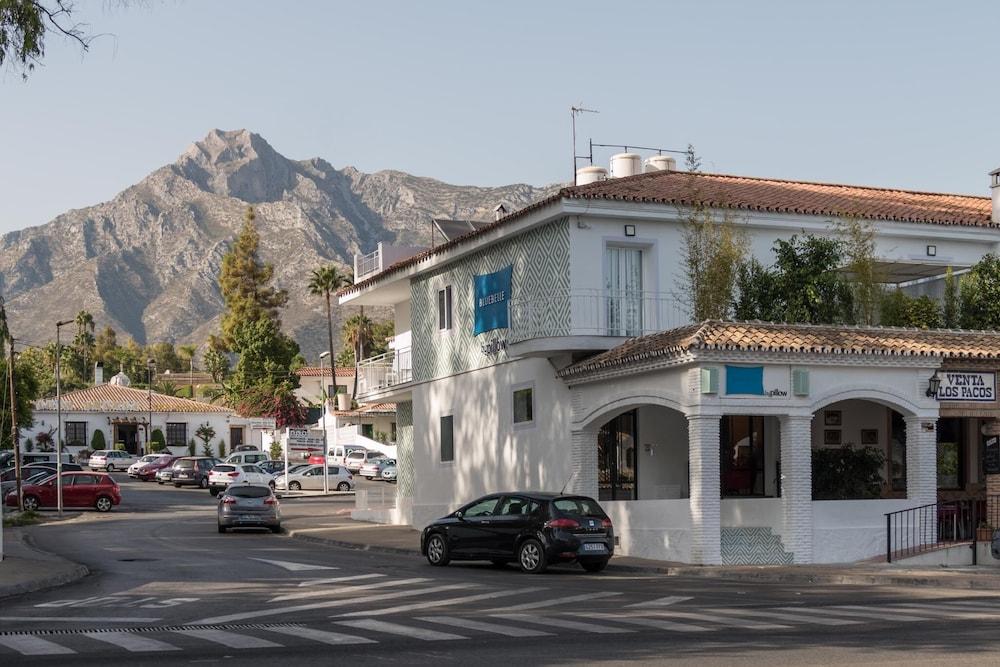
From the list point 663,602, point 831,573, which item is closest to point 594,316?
point 831,573

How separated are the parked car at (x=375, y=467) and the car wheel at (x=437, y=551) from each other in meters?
48.5

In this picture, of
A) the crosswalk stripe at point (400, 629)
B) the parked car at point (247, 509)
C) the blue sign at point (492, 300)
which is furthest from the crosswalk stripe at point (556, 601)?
the parked car at point (247, 509)

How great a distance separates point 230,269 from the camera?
389 feet

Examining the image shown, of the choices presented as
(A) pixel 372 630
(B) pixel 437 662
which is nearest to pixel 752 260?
(A) pixel 372 630

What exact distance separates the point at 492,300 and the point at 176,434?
64232 mm

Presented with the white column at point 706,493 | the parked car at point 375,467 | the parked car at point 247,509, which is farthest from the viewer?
the parked car at point 375,467

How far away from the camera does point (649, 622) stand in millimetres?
15781

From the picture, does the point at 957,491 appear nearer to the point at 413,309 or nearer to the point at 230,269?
the point at 413,309

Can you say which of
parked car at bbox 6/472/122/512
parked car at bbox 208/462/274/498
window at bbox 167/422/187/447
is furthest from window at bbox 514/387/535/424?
window at bbox 167/422/187/447

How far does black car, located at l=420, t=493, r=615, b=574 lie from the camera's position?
2419 centimetres

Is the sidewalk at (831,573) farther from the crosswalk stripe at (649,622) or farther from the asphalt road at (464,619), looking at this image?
the crosswalk stripe at (649,622)

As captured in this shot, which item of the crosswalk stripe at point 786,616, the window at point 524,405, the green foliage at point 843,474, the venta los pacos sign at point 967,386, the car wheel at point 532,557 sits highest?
the venta los pacos sign at point 967,386

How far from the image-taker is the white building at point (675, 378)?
86.0 feet

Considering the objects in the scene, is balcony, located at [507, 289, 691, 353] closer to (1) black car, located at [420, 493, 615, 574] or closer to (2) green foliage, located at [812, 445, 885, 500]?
(2) green foliage, located at [812, 445, 885, 500]
